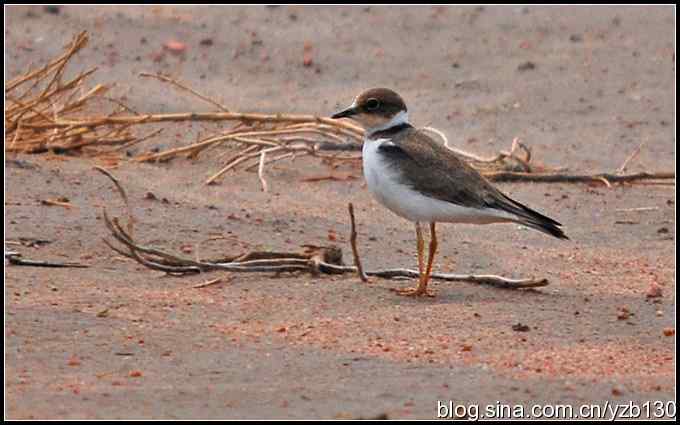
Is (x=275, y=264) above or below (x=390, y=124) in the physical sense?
below

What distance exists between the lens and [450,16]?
44.1ft

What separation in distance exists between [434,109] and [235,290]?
16.4 ft

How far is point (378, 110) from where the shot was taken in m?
7.12

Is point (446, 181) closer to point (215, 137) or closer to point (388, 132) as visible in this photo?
point (388, 132)

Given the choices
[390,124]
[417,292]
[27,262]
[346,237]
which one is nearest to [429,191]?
[417,292]

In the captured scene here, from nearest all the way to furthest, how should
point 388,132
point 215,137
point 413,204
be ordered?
point 413,204
point 388,132
point 215,137

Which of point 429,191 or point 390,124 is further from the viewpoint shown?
point 390,124

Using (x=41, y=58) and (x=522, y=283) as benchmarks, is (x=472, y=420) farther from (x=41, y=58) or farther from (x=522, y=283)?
(x=41, y=58)

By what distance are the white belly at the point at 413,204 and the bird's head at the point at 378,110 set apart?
0.41m

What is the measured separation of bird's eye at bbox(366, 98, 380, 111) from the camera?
711cm

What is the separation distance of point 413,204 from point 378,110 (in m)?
0.66

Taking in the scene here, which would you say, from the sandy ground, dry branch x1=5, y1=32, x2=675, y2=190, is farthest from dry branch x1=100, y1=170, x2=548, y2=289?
dry branch x1=5, y1=32, x2=675, y2=190

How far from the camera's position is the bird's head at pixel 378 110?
7113 mm

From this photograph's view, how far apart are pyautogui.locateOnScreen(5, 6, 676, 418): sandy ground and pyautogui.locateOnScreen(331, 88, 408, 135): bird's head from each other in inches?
26.6
